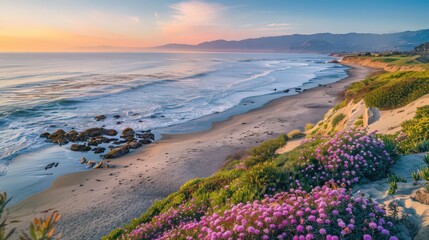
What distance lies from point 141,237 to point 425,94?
13.2m

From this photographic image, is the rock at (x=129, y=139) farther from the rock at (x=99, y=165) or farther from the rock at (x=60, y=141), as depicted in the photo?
the rock at (x=99, y=165)

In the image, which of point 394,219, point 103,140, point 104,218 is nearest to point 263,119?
point 103,140

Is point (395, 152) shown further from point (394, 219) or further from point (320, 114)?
point (320, 114)

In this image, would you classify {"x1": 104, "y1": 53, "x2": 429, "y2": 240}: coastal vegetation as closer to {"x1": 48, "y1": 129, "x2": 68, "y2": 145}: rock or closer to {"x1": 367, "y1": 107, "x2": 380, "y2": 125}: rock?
{"x1": 367, "y1": 107, "x2": 380, "y2": 125}: rock

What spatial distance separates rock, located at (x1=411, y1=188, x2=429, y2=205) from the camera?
4823 millimetres

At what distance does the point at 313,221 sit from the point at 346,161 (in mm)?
2728

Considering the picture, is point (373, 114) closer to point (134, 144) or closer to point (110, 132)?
point (134, 144)

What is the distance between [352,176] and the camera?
20.1 ft

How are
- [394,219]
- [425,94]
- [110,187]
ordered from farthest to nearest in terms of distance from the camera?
[110,187] < [425,94] < [394,219]

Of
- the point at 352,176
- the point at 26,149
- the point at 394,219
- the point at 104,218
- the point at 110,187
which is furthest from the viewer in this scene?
the point at 26,149

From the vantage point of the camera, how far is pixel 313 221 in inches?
152

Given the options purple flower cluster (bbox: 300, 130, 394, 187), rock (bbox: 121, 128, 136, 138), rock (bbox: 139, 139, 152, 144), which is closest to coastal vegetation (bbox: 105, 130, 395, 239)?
purple flower cluster (bbox: 300, 130, 394, 187)

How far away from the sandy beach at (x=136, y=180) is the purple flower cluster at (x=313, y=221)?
25.1 feet

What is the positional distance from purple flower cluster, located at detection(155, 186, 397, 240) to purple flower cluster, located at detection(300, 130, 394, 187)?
1.68 m
